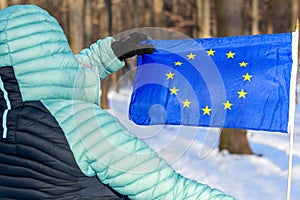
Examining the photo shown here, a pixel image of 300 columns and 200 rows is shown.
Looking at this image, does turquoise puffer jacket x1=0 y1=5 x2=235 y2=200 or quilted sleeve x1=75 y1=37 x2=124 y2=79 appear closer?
turquoise puffer jacket x1=0 y1=5 x2=235 y2=200

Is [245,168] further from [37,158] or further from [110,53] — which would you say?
[37,158]

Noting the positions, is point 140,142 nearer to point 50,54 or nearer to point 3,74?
point 50,54

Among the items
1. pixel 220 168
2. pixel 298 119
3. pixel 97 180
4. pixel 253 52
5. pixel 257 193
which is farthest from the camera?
pixel 298 119

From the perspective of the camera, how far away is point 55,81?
1499 millimetres

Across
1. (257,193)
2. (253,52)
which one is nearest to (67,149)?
(253,52)

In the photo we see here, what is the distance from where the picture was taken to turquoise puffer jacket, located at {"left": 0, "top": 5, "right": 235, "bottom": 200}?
1460 millimetres

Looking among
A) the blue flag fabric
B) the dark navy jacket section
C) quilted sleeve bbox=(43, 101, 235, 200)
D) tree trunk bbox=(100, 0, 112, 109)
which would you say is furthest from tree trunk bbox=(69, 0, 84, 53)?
quilted sleeve bbox=(43, 101, 235, 200)

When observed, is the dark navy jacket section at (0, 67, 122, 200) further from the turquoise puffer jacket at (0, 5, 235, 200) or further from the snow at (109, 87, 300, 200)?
the snow at (109, 87, 300, 200)

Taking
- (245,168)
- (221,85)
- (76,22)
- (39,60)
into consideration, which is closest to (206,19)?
(76,22)

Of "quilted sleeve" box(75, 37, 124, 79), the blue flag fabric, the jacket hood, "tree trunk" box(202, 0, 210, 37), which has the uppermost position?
the jacket hood

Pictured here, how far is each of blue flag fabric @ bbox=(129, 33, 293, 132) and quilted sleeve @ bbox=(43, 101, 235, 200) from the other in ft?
5.88

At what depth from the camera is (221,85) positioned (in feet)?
11.5

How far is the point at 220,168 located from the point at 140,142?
6823 millimetres

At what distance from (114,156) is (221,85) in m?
2.19
